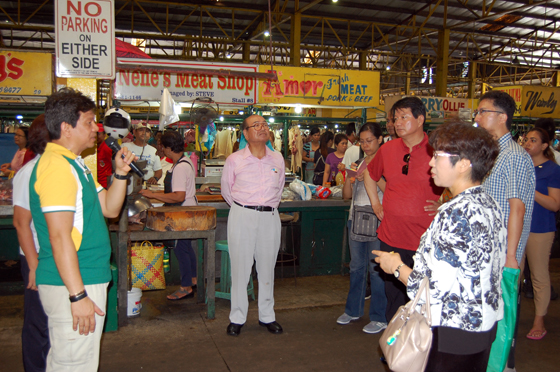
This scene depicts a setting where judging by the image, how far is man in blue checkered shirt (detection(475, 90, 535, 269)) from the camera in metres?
2.80

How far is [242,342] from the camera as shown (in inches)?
156

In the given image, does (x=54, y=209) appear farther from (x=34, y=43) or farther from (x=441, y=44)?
(x=34, y=43)

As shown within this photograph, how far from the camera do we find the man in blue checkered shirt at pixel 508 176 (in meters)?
2.80

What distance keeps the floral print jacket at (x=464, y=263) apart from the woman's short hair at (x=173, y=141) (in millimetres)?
3556

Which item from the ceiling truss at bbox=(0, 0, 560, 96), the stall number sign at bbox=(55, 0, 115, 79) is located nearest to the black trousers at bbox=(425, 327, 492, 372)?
the stall number sign at bbox=(55, 0, 115, 79)

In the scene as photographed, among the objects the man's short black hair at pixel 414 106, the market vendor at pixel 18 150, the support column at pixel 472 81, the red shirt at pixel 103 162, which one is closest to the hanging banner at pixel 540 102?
the support column at pixel 472 81

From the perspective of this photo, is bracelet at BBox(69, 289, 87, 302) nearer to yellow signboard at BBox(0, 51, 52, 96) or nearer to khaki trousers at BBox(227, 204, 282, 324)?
khaki trousers at BBox(227, 204, 282, 324)

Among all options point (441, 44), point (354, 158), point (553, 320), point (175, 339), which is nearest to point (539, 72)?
point (441, 44)

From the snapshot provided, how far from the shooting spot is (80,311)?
6.72ft

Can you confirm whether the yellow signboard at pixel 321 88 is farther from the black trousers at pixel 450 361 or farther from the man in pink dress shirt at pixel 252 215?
the black trousers at pixel 450 361

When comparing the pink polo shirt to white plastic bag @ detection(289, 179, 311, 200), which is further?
white plastic bag @ detection(289, 179, 311, 200)

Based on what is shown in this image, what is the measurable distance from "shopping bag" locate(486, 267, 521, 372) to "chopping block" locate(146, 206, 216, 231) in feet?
9.30

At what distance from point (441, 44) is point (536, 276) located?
13262 mm

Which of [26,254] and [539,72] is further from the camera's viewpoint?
[539,72]
